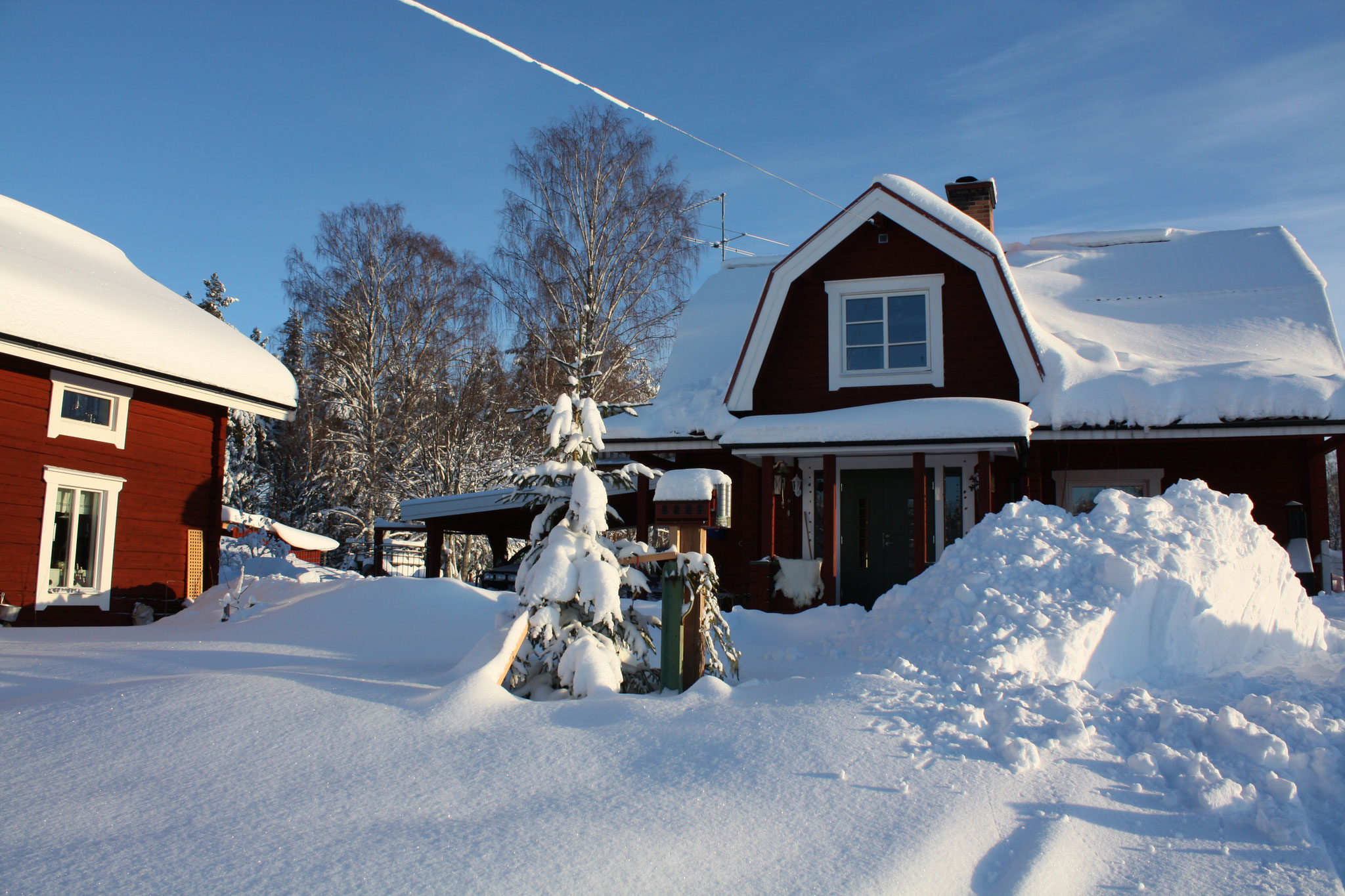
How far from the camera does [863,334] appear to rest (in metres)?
11.8

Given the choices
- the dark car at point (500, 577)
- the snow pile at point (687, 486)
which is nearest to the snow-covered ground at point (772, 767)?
the snow pile at point (687, 486)

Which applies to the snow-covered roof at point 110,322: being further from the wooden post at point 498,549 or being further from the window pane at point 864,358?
the window pane at point 864,358

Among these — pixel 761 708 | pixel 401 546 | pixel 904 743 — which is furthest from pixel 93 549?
pixel 401 546

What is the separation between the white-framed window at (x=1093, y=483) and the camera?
11414 millimetres

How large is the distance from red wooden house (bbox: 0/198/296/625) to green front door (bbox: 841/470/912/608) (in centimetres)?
750

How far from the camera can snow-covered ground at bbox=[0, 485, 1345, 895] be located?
2754 mm

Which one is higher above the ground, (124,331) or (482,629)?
(124,331)

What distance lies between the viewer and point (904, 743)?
12.4 feet

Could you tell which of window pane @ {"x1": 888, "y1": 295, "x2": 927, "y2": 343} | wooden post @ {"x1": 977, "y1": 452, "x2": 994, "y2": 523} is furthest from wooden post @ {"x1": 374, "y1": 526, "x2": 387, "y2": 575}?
wooden post @ {"x1": 977, "y1": 452, "x2": 994, "y2": 523}

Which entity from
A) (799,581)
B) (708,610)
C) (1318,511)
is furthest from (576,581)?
(1318,511)

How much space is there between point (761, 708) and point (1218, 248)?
13.3 m

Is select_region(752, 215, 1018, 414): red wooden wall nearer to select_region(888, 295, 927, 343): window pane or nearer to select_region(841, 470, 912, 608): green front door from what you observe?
select_region(888, 295, 927, 343): window pane

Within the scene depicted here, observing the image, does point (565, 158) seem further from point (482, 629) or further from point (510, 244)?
point (482, 629)

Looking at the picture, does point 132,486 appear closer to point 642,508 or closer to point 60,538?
point 60,538
